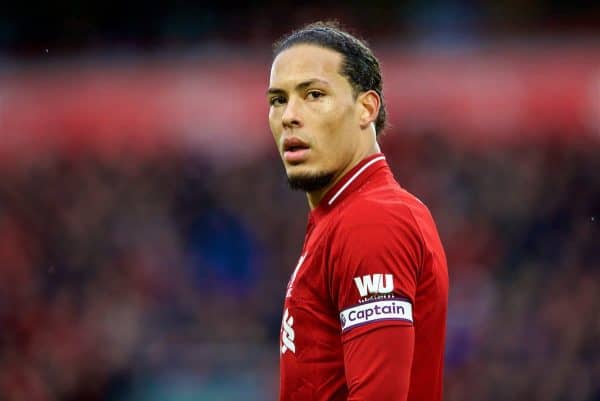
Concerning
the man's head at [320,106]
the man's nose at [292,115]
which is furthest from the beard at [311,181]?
the man's nose at [292,115]

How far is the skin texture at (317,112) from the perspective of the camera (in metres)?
2.22

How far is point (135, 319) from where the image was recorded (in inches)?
263

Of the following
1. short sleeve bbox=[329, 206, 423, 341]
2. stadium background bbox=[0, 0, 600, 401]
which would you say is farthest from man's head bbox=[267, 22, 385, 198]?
stadium background bbox=[0, 0, 600, 401]

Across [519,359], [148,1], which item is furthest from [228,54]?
[519,359]

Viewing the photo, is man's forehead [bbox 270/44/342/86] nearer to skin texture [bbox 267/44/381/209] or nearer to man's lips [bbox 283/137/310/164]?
skin texture [bbox 267/44/381/209]

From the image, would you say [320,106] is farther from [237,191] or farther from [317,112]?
[237,191]

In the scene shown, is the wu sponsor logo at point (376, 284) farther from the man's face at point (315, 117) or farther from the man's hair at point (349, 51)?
the man's hair at point (349, 51)

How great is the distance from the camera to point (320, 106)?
2223mm

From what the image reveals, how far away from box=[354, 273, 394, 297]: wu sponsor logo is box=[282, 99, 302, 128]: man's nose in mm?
464

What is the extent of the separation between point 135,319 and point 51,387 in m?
0.69

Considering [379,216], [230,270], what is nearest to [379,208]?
[379,216]

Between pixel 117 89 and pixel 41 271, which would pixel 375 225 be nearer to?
pixel 41 271

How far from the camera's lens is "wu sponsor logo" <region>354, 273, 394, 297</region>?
6.22 feet

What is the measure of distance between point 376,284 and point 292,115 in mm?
500
